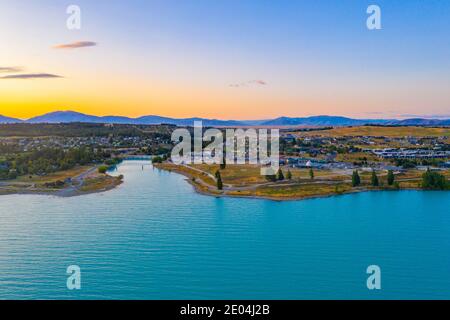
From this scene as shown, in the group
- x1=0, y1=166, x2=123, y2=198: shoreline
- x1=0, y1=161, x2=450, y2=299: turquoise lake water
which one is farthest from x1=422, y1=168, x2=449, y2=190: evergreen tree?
x1=0, y1=166, x2=123, y2=198: shoreline

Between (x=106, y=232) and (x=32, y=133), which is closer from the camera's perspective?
(x=106, y=232)

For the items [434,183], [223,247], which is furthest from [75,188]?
[434,183]

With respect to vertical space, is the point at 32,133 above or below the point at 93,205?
above

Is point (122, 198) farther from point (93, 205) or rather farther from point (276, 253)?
point (276, 253)

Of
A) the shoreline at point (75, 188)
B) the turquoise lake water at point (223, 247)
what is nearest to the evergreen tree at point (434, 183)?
the turquoise lake water at point (223, 247)

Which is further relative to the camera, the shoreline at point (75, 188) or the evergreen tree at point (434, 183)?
the evergreen tree at point (434, 183)

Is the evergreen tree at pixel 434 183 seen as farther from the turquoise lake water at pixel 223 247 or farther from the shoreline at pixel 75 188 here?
the shoreline at pixel 75 188
